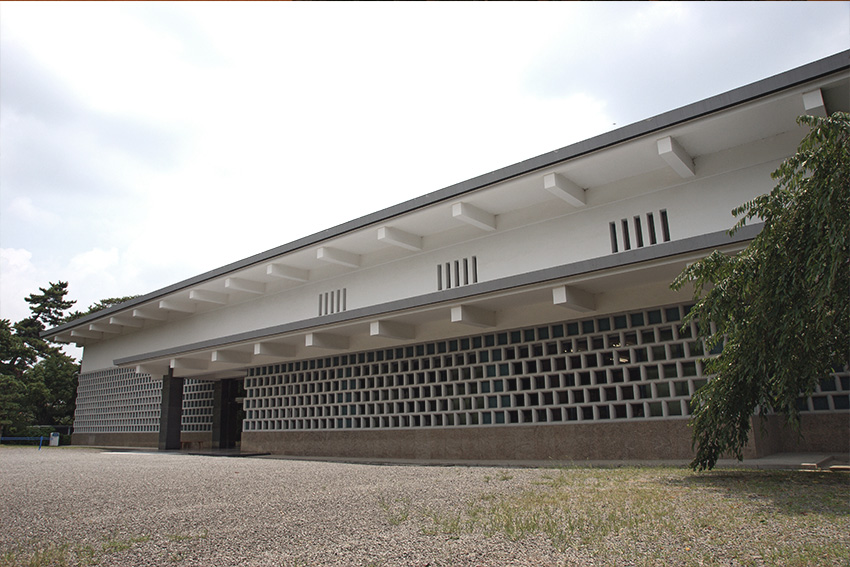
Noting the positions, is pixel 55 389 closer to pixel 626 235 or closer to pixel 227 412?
pixel 227 412

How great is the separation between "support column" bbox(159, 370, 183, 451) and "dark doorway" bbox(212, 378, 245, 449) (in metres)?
1.46

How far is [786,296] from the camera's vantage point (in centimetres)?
707

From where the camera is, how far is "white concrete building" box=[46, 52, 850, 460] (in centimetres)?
1094

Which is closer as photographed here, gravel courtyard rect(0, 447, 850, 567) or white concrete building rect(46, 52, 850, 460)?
gravel courtyard rect(0, 447, 850, 567)

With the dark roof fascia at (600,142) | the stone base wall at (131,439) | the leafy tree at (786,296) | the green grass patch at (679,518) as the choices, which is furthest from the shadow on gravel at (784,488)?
the stone base wall at (131,439)

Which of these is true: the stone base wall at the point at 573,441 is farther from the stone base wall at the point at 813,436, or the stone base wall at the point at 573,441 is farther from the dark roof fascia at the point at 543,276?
the dark roof fascia at the point at 543,276

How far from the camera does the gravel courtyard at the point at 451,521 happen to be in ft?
15.5

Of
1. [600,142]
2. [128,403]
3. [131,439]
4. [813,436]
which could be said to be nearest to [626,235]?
[600,142]

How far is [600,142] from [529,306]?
13.8 feet

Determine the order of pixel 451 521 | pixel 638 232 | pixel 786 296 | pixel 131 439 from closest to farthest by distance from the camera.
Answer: pixel 451 521
pixel 786 296
pixel 638 232
pixel 131 439

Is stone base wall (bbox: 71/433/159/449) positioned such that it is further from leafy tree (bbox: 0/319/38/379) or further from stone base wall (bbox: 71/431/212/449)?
leafy tree (bbox: 0/319/38/379)

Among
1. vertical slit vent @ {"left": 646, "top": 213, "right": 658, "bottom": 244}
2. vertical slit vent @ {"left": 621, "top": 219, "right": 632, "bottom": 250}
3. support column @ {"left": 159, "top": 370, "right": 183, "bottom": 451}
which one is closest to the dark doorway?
support column @ {"left": 159, "top": 370, "right": 183, "bottom": 451}

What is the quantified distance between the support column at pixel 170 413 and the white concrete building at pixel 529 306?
2.45 m

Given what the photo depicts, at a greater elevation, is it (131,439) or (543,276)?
(543,276)
